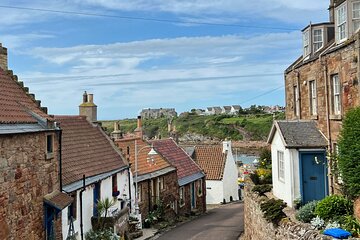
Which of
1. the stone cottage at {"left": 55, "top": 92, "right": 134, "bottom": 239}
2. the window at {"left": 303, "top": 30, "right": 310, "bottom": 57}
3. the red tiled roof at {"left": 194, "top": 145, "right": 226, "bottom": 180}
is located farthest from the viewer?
the red tiled roof at {"left": 194, "top": 145, "right": 226, "bottom": 180}

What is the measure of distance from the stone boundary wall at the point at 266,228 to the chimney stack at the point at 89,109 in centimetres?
1077

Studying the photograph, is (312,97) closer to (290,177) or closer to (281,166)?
(281,166)

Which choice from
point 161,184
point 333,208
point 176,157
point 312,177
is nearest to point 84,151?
point 161,184

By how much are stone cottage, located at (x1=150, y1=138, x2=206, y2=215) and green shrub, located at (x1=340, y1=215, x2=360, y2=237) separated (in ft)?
68.8

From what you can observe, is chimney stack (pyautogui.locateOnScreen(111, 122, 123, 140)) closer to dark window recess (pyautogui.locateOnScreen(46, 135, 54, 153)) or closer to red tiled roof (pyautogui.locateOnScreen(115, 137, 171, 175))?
red tiled roof (pyautogui.locateOnScreen(115, 137, 171, 175))

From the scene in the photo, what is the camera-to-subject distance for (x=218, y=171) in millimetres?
44531

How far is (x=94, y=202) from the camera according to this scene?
2053 centimetres

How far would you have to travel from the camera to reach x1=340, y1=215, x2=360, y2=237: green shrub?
40.8 feet

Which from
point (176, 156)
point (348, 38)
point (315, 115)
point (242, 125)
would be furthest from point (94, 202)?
point (242, 125)

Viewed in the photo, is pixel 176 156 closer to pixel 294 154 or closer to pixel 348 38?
pixel 294 154

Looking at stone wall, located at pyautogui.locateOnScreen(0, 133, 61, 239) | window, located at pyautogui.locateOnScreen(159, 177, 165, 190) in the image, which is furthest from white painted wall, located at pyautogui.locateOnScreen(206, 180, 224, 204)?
stone wall, located at pyautogui.locateOnScreen(0, 133, 61, 239)

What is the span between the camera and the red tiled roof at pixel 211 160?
44428mm

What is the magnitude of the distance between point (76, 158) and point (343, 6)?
45.7ft

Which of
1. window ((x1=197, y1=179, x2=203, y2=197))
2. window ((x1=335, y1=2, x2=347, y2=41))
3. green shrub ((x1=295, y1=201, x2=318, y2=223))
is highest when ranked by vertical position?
window ((x1=335, y1=2, x2=347, y2=41))
